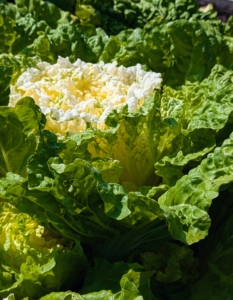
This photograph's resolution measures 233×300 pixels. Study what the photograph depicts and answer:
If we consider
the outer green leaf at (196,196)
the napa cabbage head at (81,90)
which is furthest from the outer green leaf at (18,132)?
the outer green leaf at (196,196)

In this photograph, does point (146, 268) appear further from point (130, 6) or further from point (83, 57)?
point (130, 6)

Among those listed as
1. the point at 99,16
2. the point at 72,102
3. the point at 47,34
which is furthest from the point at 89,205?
the point at 99,16

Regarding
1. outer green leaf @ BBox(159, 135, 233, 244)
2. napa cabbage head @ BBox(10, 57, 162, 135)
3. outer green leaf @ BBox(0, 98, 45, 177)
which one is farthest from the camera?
napa cabbage head @ BBox(10, 57, 162, 135)

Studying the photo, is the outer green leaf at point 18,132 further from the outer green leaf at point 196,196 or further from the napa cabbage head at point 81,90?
the outer green leaf at point 196,196

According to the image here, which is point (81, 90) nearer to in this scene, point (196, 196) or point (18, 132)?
point (18, 132)

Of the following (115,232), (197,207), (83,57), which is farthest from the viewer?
(83,57)

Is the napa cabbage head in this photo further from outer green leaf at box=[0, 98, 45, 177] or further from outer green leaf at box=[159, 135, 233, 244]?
outer green leaf at box=[159, 135, 233, 244]

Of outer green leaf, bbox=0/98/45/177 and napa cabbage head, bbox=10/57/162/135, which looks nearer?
outer green leaf, bbox=0/98/45/177

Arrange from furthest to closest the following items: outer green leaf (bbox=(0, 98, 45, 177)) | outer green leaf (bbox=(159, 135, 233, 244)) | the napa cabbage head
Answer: the napa cabbage head < outer green leaf (bbox=(0, 98, 45, 177)) < outer green leaf (bbox=(159, 135, 233, 244))

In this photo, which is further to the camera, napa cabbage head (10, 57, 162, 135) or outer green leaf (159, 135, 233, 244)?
napa cabbage head (10, 57, 162, 135)

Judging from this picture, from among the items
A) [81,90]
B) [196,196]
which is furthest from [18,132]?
[196,196]

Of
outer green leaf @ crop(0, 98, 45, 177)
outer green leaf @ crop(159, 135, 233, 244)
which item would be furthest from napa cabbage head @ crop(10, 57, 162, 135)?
outer green leaf @ crop(159, 135, 233, 244)
